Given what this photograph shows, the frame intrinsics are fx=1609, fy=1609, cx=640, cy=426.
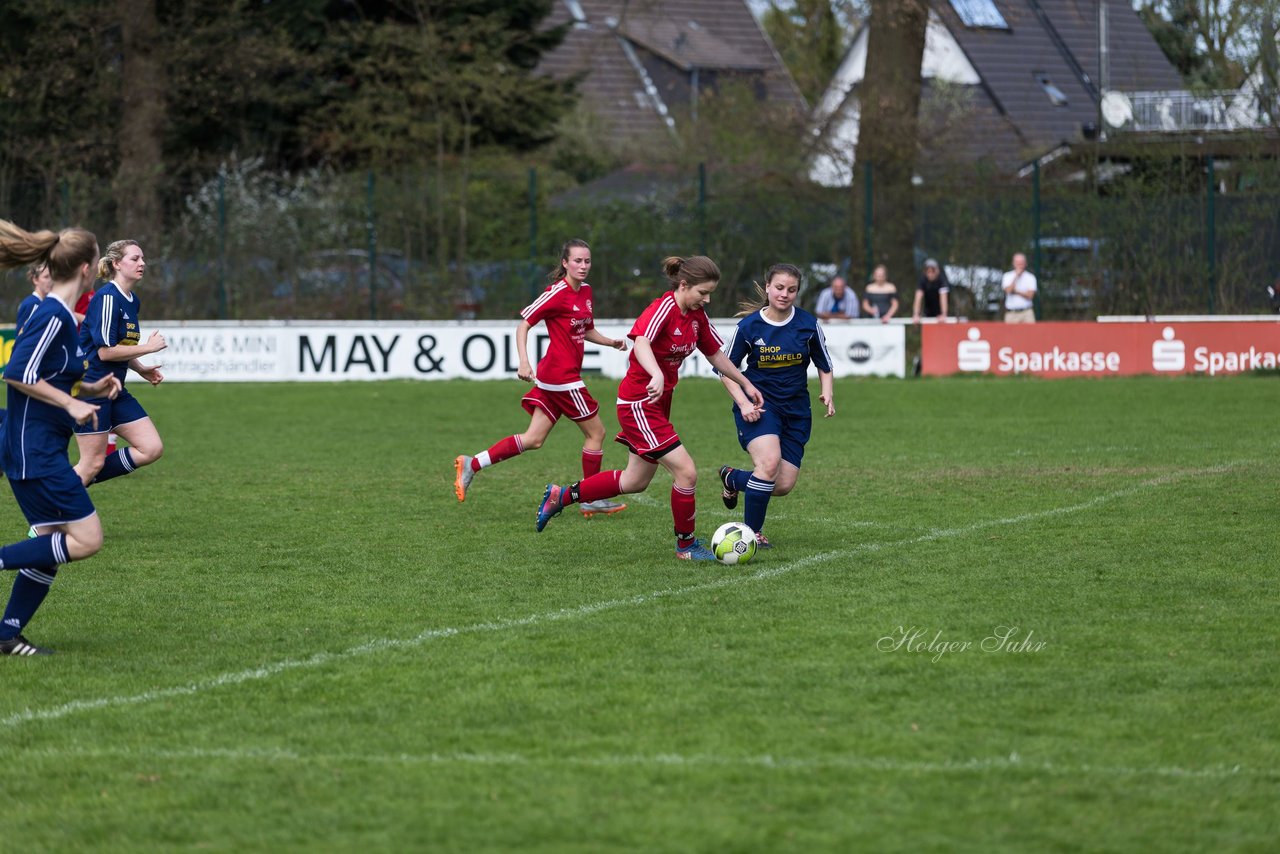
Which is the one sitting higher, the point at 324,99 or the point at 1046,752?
the point at 324,99

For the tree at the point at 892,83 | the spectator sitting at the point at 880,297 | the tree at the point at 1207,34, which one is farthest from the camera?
the tree at the point at 1207,34

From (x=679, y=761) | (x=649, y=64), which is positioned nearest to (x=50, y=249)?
(x=679, y=761)

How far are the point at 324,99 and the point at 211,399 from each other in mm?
13749

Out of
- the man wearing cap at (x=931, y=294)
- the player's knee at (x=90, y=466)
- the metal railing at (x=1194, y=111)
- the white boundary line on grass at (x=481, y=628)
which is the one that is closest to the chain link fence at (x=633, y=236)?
the man wearing cap at (x=931, y=294)

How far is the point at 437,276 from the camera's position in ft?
83.8

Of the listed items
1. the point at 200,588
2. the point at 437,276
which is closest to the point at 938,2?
the point at 437,276

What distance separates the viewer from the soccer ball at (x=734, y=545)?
833 cm

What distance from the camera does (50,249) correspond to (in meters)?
6.14

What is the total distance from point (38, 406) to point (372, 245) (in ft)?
63.8

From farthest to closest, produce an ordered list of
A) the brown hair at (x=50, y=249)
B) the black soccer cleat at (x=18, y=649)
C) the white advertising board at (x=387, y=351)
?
the white advertising board at (x=387, y=351), the black soccer cleat at (x=18, y=649), the brown hair at (x=50, y=249)

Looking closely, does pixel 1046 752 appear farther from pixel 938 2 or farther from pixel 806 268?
pixel 938 2

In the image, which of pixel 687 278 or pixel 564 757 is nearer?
pixel 564 757

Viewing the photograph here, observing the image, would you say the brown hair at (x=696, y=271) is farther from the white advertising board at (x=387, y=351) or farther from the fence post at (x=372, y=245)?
the fence post at (x=372, y=245)

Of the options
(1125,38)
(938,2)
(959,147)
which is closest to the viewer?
(938,2)
